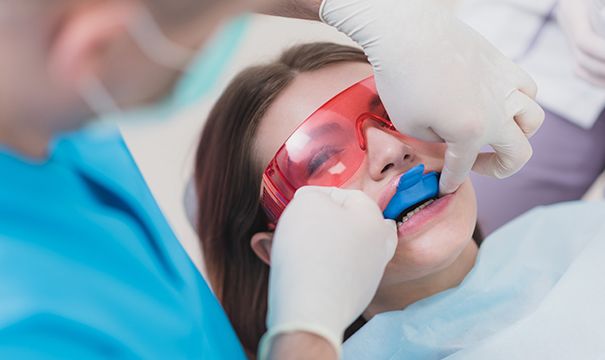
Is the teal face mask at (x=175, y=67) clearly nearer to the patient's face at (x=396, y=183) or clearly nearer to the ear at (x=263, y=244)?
the patient's face at (x=396, y=183)

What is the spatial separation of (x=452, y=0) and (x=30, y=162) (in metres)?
1.68

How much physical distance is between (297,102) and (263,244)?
258mm

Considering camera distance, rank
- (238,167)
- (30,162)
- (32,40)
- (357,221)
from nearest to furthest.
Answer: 1. (32,40)
2. (30,162)
3. (357,221)
4. (238,167)

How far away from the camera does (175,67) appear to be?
0.58 metres

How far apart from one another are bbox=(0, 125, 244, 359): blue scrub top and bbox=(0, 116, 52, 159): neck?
11 millimetres

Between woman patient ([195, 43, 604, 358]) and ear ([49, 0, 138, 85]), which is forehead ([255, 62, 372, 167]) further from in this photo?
ear ([49, 0, 138, 85])

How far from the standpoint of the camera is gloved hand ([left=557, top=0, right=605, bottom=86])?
1.47 meters

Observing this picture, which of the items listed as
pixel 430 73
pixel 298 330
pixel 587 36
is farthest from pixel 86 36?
pixel 587 36

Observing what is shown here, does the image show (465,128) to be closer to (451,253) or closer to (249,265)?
(451,253)

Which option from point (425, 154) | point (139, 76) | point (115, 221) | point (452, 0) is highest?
point (139, 76)

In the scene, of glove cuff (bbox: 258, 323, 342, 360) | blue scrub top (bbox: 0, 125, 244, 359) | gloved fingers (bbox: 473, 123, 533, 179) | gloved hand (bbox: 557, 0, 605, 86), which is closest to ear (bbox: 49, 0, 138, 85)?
blue scrub top (bbox: 0, 125, 244, 359)

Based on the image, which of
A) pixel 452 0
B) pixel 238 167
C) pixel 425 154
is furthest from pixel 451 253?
pixel 452 0

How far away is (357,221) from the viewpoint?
34.4 inches

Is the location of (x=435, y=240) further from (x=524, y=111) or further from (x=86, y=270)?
(x=86, y=270)
